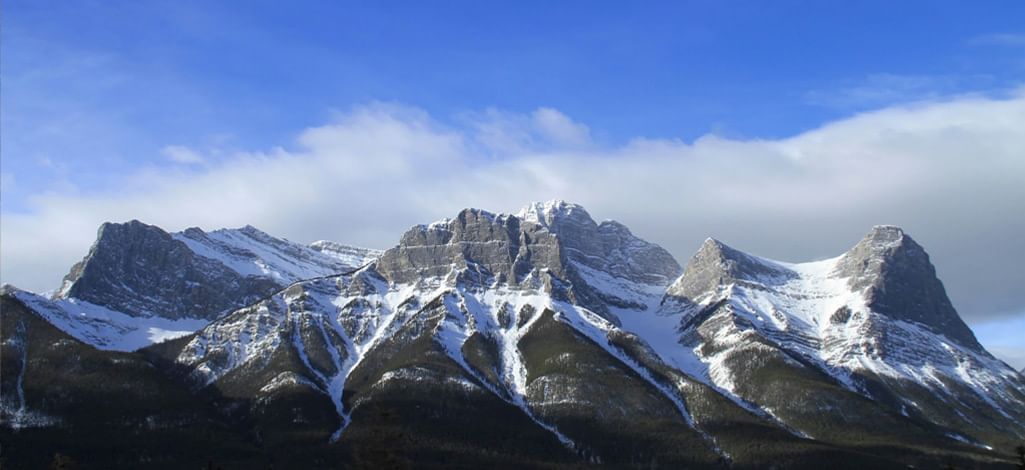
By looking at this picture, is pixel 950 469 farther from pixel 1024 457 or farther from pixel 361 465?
pixel 361 465

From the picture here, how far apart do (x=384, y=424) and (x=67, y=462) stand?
1229 inches

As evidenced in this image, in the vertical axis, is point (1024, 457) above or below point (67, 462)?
above

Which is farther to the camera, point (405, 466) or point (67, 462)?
point (67, 462)

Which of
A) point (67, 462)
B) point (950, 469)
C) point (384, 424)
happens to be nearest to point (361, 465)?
point (384, 424)

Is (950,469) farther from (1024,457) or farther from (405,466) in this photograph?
(405,466)

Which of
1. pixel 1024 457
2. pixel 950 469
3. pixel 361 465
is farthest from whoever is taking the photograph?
pixel 950 469

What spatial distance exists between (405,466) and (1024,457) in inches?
2024

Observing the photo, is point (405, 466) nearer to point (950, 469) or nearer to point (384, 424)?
point (384, 424)

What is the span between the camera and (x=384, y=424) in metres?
90.8

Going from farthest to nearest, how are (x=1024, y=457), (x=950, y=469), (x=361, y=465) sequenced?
(x=950, y=469) → (x=1024, y=457) → (x=361, y=465)

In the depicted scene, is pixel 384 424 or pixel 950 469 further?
pixel 950 469

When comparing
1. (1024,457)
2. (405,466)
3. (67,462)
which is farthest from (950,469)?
(67,462)

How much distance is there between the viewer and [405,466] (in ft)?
304

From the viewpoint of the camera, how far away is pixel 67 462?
101m
